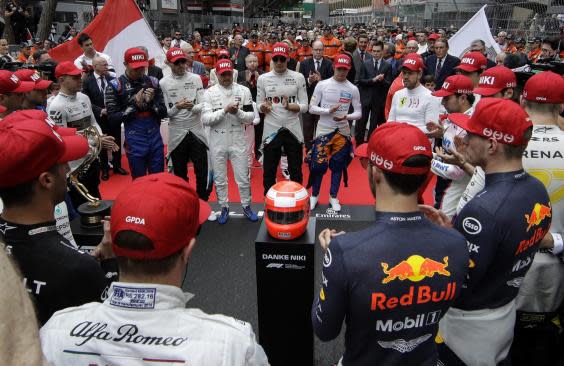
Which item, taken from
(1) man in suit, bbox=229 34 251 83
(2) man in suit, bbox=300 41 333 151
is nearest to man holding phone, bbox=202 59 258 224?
(2) man in suit, bbox=300 41 333 151

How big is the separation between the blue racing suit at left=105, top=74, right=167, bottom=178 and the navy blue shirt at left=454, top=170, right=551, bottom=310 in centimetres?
409

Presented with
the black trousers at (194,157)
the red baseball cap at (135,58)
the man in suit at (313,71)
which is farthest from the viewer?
the man in suit at (313,71)

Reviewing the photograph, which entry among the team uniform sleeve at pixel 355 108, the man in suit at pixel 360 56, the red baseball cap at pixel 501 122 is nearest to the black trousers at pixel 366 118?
the man in suit at pixel 360 56

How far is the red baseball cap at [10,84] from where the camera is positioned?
397cm

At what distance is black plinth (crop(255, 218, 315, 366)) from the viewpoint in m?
2.76

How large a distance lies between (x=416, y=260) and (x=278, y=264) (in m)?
1.30

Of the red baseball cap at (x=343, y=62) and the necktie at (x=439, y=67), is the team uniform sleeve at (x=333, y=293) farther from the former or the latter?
the necktie at (x=439, y=67)

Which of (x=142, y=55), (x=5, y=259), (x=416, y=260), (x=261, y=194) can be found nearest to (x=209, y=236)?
(x=261, y=194)

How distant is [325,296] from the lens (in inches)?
68.1

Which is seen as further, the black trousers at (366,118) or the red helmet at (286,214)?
the black trousers at (366,118)

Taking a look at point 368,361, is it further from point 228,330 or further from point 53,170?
point 53,170

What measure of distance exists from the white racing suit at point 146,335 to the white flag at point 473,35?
28.0ft

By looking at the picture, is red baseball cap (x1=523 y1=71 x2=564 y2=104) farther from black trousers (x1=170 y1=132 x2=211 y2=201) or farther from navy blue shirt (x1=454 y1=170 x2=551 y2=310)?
black trousers (x1=170 y1=132 x2=211 y2=201)

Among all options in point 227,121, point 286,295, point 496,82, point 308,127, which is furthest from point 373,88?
point 286,295
